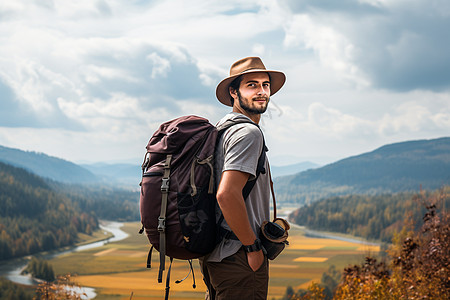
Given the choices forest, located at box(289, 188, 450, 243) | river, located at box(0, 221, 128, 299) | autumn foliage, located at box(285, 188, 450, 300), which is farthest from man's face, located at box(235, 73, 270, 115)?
forest, located at box(289, 188, 450, 243)

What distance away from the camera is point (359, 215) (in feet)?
230

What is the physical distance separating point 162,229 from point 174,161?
37 centimetres

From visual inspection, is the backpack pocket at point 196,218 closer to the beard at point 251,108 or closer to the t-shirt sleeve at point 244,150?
the t-shirt sleeve at point 244,150

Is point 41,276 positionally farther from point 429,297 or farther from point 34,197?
point 429,297

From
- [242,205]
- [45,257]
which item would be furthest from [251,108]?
[45,257]

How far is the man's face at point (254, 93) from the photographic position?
108 inches

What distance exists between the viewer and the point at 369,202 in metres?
71.0

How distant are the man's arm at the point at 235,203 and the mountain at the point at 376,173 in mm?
126225

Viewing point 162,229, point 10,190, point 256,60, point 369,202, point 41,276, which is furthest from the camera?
point 10,190

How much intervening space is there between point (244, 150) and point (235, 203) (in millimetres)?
279

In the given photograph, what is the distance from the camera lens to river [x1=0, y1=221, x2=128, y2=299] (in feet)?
181

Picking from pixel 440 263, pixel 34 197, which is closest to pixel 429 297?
pixel 440 263

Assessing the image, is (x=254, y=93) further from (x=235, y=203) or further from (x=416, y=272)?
(x=416, y=272)

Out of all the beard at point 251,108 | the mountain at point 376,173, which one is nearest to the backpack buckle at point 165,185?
the beard at point 251,108
